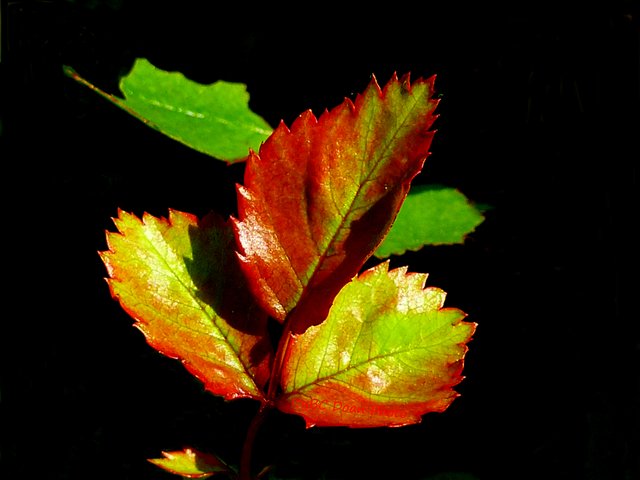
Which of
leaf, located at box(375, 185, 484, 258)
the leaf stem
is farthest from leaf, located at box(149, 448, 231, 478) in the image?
leaf, located at box(375, 185, 484, 258)

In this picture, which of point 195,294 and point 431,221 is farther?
point 431,221

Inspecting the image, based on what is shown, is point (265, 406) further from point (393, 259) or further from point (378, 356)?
point (393, 259)

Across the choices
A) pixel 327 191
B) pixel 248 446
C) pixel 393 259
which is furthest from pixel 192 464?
pixel 393 259

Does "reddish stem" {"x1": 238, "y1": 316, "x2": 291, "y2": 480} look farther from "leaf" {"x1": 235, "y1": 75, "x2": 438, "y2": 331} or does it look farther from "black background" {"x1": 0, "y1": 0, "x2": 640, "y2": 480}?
"black background" {"x1": 0, "y1": 0, "x2": 640, "y2": 480}

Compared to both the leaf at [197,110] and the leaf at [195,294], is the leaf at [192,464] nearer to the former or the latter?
the leaf at [195,294]

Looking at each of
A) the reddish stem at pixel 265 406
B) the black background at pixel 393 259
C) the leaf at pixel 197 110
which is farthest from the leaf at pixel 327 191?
the black background at pixel 393 259

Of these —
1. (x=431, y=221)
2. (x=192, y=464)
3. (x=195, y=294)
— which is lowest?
(x=192, y=464)
